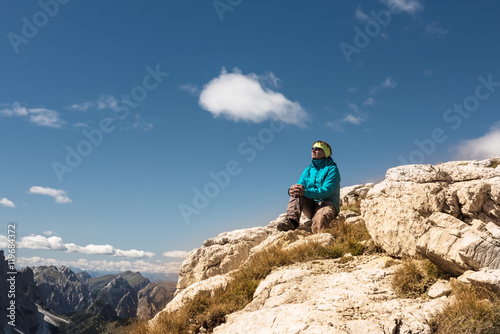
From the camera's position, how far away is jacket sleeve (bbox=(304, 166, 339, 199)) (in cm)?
1008

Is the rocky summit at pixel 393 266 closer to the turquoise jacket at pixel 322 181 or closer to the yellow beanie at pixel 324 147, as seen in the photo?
the turquoise jacket at pixel 322 181

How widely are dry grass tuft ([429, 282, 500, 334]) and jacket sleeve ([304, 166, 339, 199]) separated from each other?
5.91 metres

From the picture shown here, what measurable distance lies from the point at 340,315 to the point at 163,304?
4.33 metres

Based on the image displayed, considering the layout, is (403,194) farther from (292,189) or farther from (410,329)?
(292,189)

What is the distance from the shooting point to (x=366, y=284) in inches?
205

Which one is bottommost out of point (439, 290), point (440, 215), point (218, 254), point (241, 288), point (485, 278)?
point (241, 288)

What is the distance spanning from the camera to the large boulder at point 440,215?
4.68 m

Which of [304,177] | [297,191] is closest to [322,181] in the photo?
[304,177]

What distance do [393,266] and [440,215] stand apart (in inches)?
51.2

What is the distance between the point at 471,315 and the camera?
12.7 ft

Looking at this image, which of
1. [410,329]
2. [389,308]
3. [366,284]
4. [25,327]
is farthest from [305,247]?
[25,327]

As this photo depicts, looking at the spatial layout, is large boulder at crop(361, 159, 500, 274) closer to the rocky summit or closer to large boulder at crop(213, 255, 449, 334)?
the rocky summit

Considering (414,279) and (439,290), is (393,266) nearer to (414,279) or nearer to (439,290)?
(414,279)

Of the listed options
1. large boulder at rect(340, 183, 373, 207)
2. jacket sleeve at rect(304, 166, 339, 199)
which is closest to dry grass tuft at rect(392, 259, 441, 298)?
jacket sleeve at rect(304, 166, 339, 199)
